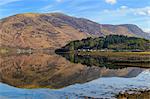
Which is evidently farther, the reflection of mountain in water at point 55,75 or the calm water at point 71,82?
the reflection of mountain in water at point 55,75

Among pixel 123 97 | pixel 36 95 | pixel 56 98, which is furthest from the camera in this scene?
pixel 36 95

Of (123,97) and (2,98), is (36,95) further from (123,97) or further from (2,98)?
(123,97)

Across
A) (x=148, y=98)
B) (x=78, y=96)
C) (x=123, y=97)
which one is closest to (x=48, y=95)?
(x=78, y=96)

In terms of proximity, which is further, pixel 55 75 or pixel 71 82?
pixel 55 75

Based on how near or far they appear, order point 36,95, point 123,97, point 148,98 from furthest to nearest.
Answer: point 36,95 < point 123,97 < point 148,98

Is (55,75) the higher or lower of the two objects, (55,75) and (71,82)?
the lower

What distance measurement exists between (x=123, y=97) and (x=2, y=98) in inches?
636

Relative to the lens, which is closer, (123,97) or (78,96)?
(123,97)

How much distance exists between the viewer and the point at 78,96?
4291 centimetres

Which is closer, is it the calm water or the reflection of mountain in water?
the calm water

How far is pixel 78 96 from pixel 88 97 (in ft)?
5.67

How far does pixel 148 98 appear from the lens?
36.9 m

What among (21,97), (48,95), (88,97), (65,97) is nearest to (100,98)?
(88,97)

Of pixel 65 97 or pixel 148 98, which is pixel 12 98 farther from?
pixel 148 98
